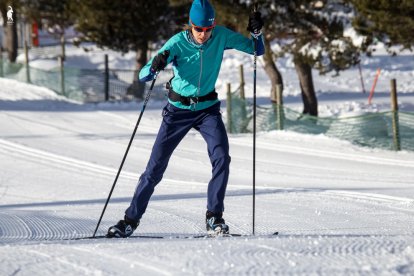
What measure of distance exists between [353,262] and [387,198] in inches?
221

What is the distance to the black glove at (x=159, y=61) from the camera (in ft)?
23.4

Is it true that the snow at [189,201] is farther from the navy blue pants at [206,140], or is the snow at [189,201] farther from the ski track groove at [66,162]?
the navy blue pants at [206,140]

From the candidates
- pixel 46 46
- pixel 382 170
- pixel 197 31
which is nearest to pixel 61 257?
pixel 197 31

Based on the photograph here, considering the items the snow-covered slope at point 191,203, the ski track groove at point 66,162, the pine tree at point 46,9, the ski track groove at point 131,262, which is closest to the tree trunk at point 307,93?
the snow-covered slope at point 191,203

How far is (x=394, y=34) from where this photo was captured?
1912 cm

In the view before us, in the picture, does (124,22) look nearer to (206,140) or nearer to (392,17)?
(392,17)

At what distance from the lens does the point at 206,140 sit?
23.9 ft

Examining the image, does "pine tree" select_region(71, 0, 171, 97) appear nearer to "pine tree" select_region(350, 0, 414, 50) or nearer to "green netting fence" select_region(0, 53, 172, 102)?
"green netting fence" select_region(0, 53, 172, 102)

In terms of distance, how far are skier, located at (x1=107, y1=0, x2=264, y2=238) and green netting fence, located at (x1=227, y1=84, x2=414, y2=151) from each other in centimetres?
934

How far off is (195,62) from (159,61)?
0.29m

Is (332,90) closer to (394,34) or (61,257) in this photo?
(394,34)

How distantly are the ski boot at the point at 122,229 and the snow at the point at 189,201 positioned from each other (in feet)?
1.68

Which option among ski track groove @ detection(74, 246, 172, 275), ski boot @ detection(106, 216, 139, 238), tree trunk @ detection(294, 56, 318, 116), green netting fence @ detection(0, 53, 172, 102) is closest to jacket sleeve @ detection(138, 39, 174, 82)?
ski boot @ detection(106, 216, 139, 238)

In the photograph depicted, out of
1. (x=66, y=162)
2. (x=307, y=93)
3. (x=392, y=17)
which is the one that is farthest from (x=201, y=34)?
(x=307, y=93)
